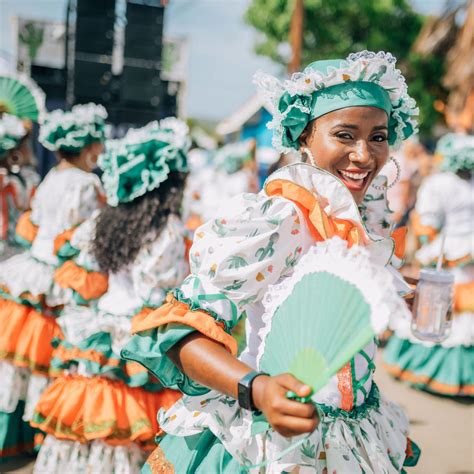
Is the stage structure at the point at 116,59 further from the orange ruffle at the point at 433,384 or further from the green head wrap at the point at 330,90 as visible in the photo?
the green head wrap at the point at 330,90

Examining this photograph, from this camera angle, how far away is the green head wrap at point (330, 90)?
1743mm

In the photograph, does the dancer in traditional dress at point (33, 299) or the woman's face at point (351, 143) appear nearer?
the woman's face at point (351, 143)

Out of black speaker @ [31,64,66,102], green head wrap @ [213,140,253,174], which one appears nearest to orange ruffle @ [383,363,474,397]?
green head wrap @ [213,140,253,174]

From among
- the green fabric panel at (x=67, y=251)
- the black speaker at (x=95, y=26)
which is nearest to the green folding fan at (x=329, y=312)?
the green fabric panel at (x=67, y=251)

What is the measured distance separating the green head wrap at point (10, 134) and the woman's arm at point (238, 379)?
142 inches

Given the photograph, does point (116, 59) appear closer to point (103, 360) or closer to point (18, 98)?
point (18, 98)

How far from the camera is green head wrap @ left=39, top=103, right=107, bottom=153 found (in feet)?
13.8

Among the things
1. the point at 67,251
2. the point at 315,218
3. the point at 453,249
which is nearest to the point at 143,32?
the point at 453,249

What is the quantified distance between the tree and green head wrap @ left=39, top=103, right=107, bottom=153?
14999 mm

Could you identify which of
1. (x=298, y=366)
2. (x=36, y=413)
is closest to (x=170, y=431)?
(x=298, y=366)

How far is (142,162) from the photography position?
10.2ft

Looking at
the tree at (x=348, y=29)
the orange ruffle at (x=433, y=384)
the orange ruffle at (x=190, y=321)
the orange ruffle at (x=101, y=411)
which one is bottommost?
the orange ruffle at (x=433, y=384)

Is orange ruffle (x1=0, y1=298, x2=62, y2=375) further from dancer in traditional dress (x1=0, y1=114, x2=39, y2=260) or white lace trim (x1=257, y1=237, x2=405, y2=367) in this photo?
white lace trim (x1=257, y1=237, x2=405, y2=367)

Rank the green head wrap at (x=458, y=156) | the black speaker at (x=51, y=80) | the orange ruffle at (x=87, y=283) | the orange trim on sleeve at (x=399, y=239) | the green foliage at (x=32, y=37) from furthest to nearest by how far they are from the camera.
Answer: the green foliage at (x=32, y=37) → the black speaker at (x=51, y=80) → the green head wrap at (x=458, y=156) → the orange ruffle at (x=87, y=283) → the orange trim on sleeve at (x=399, y=239)
